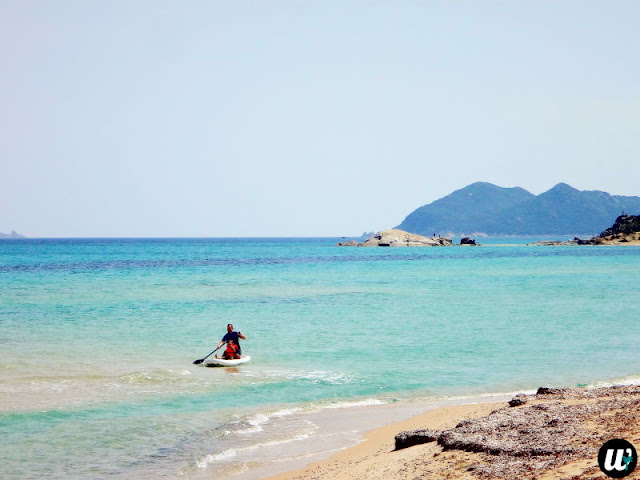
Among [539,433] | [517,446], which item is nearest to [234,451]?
[517,446]

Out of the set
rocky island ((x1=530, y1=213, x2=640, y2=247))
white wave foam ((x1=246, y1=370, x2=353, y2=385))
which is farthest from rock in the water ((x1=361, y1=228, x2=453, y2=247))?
white wave foam ((x1=246, y1=370, x2=353, y2=385))

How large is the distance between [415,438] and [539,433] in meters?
2.32

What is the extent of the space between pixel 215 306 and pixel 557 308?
2077 centimetres

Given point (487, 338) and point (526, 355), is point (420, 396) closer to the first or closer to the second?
point (526, 355)

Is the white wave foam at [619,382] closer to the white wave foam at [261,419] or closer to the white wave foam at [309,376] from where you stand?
the white wave foam at [309,376]

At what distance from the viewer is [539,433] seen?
32.9 feet

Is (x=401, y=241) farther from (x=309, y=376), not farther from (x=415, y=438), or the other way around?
(x=415, y=438)

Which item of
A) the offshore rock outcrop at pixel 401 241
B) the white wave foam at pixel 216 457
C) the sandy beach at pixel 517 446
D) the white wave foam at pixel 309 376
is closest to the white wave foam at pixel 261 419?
the white wave foam at pixel 216 457

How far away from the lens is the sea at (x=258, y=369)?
13359 millimetres

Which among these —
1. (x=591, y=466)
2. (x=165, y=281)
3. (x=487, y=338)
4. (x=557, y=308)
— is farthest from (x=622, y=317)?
(x=165, y=281)

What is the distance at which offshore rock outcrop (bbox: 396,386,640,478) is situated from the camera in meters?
8.82

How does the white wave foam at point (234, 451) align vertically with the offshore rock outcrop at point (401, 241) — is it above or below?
below

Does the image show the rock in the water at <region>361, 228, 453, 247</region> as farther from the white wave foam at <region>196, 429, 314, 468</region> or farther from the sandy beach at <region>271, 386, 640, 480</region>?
the sandy beach at <region>271, 386, 640, 480</region>

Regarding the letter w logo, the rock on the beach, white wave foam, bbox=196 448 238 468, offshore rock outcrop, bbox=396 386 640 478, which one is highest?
the letter w logo
